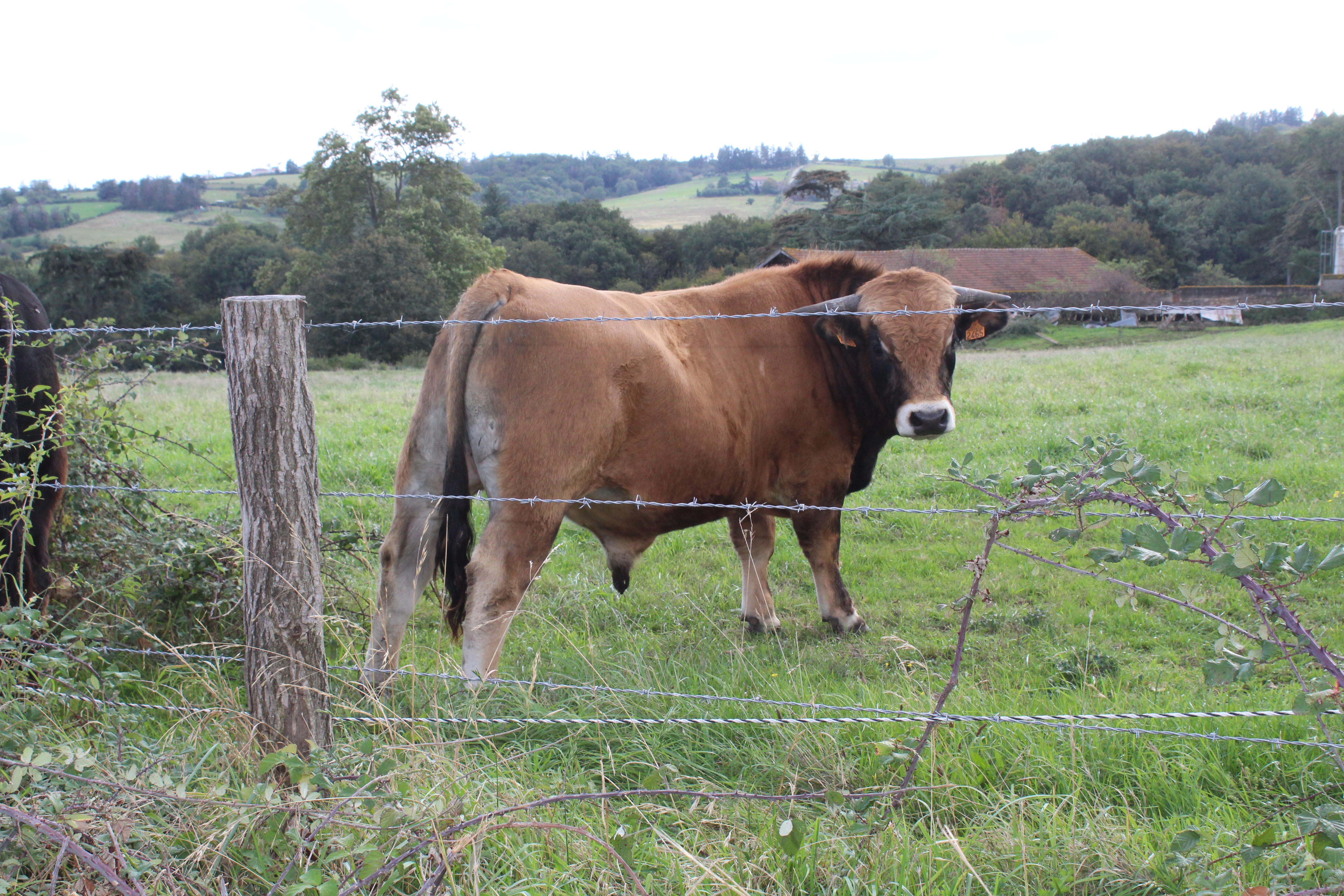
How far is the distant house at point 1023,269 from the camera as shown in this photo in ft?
115

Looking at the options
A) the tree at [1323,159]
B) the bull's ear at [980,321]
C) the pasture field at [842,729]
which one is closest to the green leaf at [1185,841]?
the pasture field at [842,729]

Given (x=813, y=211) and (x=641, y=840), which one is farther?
(x=813, y=211)

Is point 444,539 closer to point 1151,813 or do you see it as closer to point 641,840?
point 641,840

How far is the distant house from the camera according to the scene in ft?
115

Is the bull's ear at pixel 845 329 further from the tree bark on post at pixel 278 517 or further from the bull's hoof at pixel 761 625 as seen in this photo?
the tree bark on post at pixel 278 517

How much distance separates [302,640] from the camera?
102 inches

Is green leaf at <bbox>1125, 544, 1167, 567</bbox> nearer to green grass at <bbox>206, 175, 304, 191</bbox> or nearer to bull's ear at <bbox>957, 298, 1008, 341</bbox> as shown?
bull's ear at <bbox>957, 298, 1008, 341</bbox>

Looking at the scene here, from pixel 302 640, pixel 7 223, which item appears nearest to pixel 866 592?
pixel 302 640

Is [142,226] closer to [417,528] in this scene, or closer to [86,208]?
[86,208]

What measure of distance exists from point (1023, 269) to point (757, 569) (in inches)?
1565

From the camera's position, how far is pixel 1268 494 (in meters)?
1.88

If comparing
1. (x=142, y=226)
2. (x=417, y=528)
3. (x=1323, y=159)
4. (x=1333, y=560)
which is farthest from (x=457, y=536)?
(x=142, y=226)

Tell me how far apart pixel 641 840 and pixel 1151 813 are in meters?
1.60

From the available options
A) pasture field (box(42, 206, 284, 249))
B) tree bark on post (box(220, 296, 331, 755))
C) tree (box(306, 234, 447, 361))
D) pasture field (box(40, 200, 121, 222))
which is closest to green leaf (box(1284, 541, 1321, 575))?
tree bark on post (box(220, 296, 331, 755))
